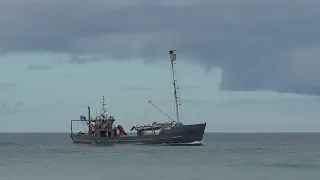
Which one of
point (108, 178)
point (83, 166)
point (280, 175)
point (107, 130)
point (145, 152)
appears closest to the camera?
point (108, 178)

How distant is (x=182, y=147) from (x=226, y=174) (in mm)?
46099

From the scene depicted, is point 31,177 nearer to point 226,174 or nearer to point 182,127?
point 226,174

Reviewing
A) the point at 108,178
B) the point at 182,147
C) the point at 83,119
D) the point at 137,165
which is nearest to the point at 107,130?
the point at 83,119

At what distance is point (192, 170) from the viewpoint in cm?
6925

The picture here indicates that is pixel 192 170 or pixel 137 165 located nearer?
pixel 192 170

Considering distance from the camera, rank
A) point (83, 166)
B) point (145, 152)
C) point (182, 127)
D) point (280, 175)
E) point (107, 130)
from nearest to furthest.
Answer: point (280, 175) → point (83, 166) → point (145, 152) → point (182, 127) → point (107, 130)

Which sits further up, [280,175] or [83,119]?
[83,119]

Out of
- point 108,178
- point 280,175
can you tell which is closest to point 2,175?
point 108,178

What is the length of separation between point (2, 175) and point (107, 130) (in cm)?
5636

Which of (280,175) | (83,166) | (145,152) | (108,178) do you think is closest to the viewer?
(108,178)

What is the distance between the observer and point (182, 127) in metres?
111

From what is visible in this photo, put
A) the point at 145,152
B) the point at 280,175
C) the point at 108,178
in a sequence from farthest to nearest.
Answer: the point at 145,152 → the point at 280,175 → the point at 108,178

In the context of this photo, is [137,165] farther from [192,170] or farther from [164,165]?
[192,170]

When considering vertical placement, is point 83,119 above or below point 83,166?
above
